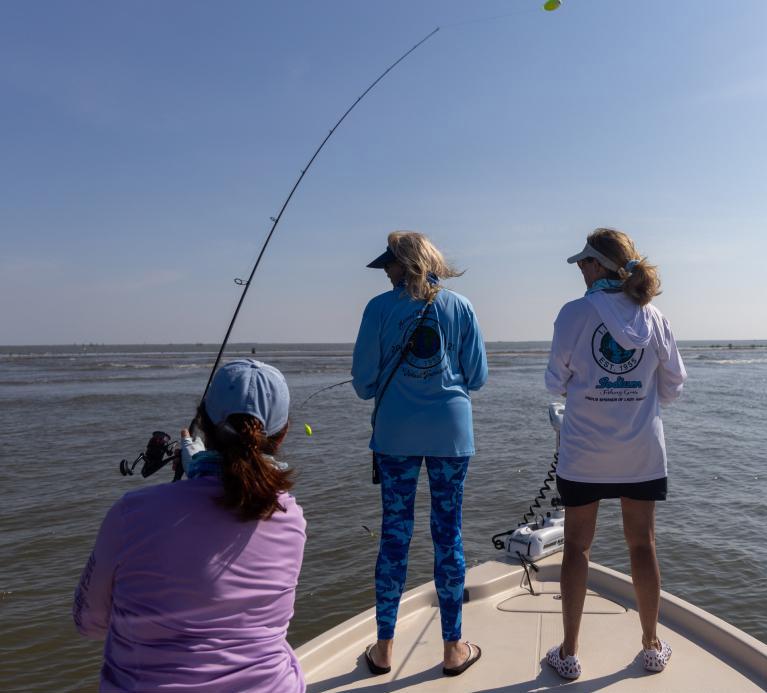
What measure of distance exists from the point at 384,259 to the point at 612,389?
3.48 ft

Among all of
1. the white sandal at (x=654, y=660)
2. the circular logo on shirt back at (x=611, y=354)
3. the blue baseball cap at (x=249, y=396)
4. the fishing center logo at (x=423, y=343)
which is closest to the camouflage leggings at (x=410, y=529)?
the fishing center logo at (x=423, y=343)

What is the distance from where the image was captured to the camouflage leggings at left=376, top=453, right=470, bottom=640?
8.78 feet

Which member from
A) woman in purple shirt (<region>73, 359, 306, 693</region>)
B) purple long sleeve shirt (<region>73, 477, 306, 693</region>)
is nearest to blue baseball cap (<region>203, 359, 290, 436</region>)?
woman in purple shirt (<region>73, 359, 306, 693</region>)

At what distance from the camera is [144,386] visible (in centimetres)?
2272

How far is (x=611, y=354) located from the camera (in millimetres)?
2535

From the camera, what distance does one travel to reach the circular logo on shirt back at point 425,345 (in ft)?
8.74

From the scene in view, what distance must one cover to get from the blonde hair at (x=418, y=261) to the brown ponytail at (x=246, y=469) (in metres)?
1.21

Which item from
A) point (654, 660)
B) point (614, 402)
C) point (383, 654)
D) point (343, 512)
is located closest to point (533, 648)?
point (654, 660)

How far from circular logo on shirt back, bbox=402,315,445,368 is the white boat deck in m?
1.34

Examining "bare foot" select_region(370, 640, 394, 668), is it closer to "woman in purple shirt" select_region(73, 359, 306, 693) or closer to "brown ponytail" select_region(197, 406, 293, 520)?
"woman in purple shirt" select_region(73, 359, 306, 693)

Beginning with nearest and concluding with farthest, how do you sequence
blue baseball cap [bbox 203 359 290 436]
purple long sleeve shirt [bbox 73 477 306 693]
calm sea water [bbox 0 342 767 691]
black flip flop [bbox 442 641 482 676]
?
purple long sleeve shirt [bbox 73 477 306 693], blue baseball cap [bbox 203 359 290 436], black flip flop [bbox 442 641 482 676], calm sea water [bbox 0 342 767 691]

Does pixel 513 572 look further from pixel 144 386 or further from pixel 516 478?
pixel 144 386

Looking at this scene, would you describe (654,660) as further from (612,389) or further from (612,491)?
(612,389)

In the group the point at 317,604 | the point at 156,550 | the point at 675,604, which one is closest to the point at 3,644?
the point at 317,604
